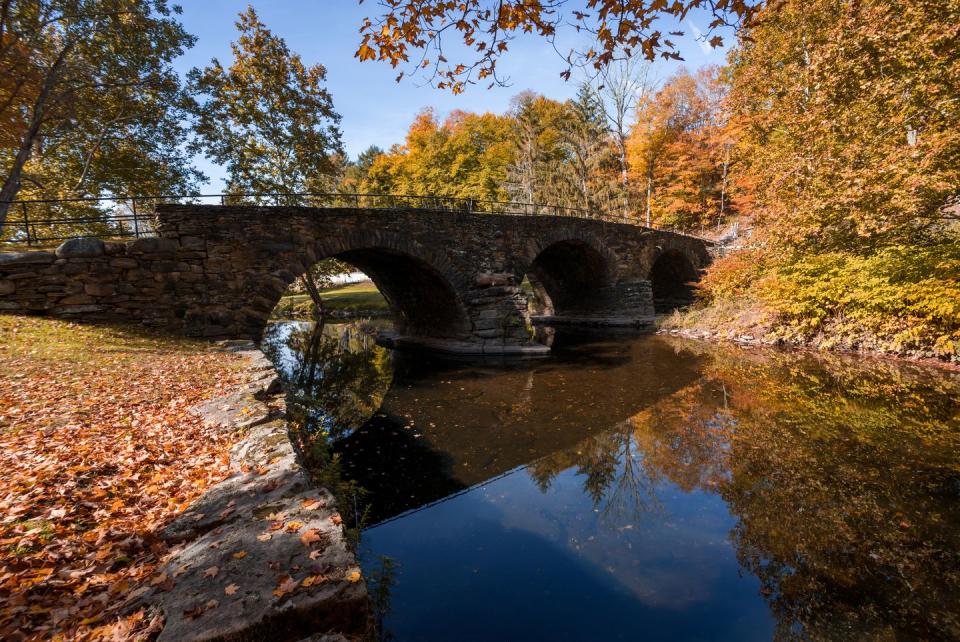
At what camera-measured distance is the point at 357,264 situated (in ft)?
54.0

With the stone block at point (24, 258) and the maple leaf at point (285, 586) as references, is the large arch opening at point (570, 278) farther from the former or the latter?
the maple leaf at point (285, 586)

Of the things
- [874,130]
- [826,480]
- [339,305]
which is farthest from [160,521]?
[339,305]

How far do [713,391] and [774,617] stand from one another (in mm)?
6510

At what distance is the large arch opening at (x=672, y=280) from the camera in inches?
996

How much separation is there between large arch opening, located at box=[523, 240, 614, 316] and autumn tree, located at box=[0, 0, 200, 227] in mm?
17199

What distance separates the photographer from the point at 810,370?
33.6 ft

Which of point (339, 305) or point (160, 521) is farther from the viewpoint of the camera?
point (339, 305)

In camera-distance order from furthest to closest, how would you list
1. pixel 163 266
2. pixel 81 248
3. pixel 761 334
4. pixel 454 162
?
pixel 454 162, pixel 761 334, pixel 163 266, pixel 81 248

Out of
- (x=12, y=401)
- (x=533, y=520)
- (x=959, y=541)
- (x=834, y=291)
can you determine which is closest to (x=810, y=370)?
(x=834, y=291)

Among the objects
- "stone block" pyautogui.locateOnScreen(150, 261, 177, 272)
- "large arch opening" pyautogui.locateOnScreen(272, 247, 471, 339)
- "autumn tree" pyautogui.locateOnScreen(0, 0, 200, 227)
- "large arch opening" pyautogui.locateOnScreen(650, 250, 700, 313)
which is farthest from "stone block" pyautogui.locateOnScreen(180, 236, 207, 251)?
"large arch opening" pyautogui.locateOnScreen(650, 250, 700, 313)

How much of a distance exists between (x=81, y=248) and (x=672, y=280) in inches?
1145

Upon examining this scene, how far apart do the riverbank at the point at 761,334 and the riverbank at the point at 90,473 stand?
47.9 feet

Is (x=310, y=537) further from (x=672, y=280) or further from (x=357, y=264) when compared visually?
(x=672, y=280)

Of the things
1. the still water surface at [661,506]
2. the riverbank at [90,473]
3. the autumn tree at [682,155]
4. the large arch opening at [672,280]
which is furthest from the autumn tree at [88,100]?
the autumn tree at [682,155]
